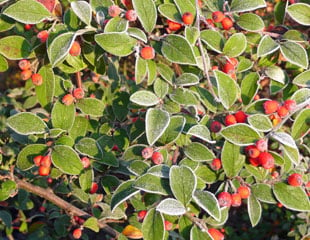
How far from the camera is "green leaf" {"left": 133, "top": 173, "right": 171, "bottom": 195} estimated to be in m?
1.23

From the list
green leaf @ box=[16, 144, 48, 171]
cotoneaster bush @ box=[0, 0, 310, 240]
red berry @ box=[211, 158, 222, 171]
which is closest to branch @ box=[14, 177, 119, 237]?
cotoneaster bush @ box=[0, 0, 310, 240]

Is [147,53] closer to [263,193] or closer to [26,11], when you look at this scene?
[26,11]

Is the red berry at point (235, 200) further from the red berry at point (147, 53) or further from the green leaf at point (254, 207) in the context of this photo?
the red berry at point (147, 53)

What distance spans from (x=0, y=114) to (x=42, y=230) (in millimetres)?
708

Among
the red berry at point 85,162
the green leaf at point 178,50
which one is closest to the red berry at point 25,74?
the red berry at point 85,162

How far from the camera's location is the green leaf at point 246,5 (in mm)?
1460

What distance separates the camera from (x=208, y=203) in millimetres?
1233

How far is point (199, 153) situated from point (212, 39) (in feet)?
1.30

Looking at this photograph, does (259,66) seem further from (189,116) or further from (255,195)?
(255,195)

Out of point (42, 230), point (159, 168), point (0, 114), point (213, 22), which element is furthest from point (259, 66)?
point (42, 230)

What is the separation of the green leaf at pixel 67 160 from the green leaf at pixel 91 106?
0.20m

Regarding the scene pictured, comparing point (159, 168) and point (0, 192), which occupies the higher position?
point (159, 168)

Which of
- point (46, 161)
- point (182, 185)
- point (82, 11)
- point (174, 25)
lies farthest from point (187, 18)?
point (46, 161)

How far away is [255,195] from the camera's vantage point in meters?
1.45
